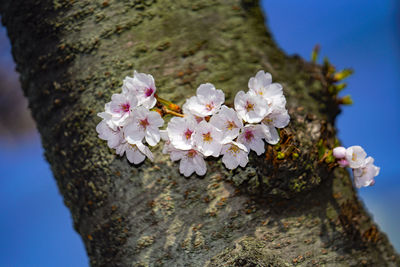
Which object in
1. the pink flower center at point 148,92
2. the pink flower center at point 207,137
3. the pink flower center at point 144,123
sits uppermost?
the pink flower center at point 148,92

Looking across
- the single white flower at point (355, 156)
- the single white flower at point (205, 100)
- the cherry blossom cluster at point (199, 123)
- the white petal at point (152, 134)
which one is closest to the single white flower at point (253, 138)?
the cherry blossom cluster at point (199, 123)

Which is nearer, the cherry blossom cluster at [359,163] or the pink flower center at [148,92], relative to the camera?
the pink flower center at [148,92]

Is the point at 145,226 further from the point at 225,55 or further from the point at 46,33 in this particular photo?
the point at 46,33

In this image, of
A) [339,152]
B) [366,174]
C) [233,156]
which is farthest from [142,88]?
[366,174]

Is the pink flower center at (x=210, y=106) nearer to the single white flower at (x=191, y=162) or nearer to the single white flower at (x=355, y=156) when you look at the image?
the single white flower at (x=191, y=162)

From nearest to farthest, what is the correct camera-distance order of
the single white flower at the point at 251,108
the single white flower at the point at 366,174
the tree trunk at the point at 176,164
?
1. the single white flower at the point at 251,108
2. the tree trunk at the point at 176,164
3. the single white flower at the point at 366,174

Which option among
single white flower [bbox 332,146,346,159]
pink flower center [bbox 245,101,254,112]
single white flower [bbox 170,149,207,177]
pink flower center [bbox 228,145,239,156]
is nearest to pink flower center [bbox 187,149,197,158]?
single white flower [bbox 170,149,207,177]

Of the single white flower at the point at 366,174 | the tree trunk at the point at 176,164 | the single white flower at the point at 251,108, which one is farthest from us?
the single white flower at the point at 366,174

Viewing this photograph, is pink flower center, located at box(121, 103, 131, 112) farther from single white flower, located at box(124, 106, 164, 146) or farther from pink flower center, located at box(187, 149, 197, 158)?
pink flower center, located at box(187, 149, 197, 158)
